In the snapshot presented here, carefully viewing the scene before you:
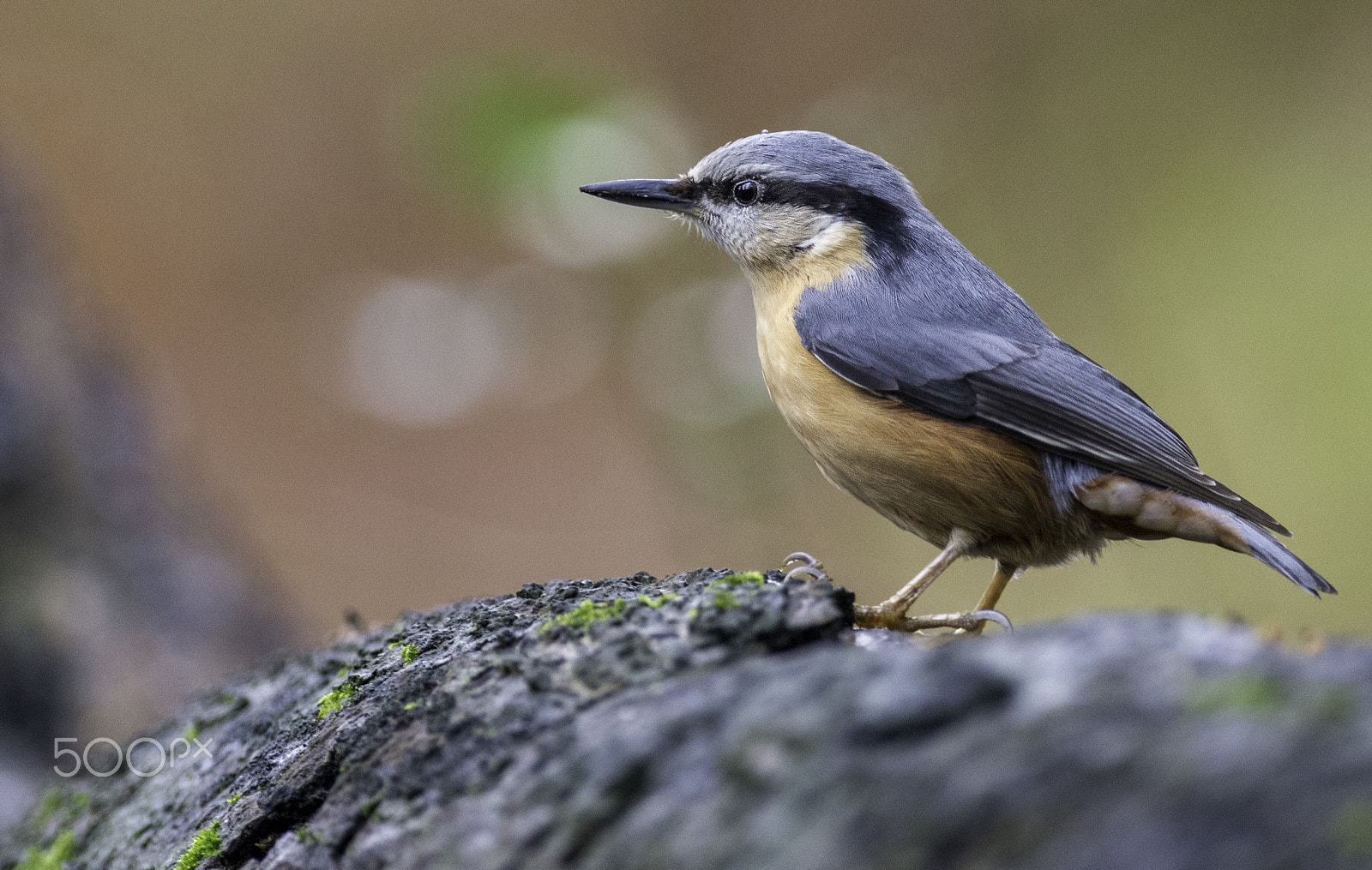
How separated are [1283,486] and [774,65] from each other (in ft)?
12.6

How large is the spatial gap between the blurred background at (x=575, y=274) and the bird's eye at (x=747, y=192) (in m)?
0.34

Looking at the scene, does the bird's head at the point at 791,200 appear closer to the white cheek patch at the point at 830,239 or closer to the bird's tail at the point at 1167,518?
the white cheek patch at the point at 830,239

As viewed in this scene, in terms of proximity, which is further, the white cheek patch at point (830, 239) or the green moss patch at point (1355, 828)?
the white cheek patch at point (830, 239)

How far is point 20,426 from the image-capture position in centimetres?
380

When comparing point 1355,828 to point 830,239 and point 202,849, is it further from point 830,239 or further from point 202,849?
point 830,239

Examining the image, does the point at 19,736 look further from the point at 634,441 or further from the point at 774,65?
the point at 774,65

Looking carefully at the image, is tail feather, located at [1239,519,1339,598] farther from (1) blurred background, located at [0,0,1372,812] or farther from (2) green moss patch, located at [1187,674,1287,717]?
(2) green moss patch, located at [1187,674,1287,717]

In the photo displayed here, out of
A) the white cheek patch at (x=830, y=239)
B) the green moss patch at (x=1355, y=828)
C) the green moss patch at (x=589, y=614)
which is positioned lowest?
the green moss patch at (x=1355, y=828)

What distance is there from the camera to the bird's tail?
7.77 ft


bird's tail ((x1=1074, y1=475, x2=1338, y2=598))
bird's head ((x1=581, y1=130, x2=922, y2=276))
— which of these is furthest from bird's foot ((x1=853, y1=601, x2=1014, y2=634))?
bird's head ((x1=581, y1=130, x2=922, y2=276))

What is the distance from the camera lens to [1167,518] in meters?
2.53

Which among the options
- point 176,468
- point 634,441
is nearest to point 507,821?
point 176,468

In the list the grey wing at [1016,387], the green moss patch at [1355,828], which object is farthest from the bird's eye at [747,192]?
the green moss patch at [1355,828]

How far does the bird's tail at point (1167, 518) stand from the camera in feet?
7.77
